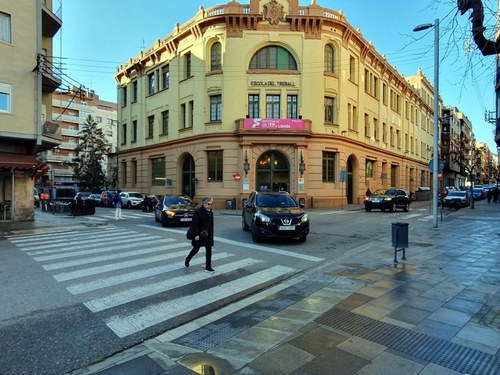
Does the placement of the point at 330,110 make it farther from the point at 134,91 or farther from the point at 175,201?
the point at 134,91

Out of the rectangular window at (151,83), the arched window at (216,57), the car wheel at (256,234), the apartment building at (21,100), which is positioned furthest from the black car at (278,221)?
the rectangular window at (151,83)

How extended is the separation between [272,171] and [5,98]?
1865cm

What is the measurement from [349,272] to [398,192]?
69.1 feet

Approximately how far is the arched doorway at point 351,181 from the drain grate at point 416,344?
99.1 feet

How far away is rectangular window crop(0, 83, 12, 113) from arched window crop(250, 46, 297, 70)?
60.2 ft

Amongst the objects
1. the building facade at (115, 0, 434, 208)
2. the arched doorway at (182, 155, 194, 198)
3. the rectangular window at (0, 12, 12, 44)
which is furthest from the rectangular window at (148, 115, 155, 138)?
the rectangular window at (0, 12, 12, 44)

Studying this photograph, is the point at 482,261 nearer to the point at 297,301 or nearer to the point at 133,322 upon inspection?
the point at 297,301

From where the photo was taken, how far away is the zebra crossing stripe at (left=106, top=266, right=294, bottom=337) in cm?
460

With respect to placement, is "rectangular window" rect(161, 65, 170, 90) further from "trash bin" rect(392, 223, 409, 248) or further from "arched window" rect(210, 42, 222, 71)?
"trash bin" rect(392, 223, 409, 248)

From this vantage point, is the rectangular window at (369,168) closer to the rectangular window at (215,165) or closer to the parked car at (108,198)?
the rectangular window at (215,165)

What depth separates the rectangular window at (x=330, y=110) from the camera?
3006cm

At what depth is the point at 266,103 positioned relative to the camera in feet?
95.4

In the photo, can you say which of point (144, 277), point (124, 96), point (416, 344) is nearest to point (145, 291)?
point (144, 277)

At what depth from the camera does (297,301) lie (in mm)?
5473
